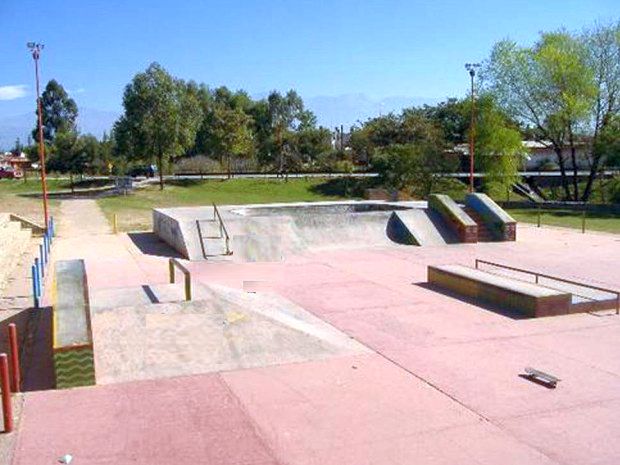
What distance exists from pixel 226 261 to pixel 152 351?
9696mm

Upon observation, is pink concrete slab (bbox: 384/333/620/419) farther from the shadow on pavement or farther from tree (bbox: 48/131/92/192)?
tree (bbox: 48/131/92/192)

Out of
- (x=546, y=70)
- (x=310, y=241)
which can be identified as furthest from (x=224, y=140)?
(x=310, y=241)

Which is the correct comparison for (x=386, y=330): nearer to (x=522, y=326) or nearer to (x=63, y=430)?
(x=522, y=326)

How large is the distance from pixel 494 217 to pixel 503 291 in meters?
11.4

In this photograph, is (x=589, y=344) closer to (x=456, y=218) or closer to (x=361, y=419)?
(x=361, y=419)

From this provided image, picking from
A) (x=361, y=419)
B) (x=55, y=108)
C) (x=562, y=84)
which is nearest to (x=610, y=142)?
(x=562, y=84)

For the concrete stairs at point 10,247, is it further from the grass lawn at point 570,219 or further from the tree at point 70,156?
the tree at point 70,156

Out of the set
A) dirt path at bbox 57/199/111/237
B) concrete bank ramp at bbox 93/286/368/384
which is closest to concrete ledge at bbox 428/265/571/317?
concrete bank ramp at bbox 93/286/368/384

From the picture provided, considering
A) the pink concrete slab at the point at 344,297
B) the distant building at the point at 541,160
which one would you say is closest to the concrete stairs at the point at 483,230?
the pink concrete slab at the point at 344,297

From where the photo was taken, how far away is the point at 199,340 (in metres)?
9.91

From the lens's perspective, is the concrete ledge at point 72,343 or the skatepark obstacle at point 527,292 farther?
the skatepark obstacle at point 527,292

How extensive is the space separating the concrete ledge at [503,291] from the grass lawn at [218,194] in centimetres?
1825

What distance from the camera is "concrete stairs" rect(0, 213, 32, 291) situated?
16234 mm

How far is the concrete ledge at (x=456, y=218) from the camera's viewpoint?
910 inches
